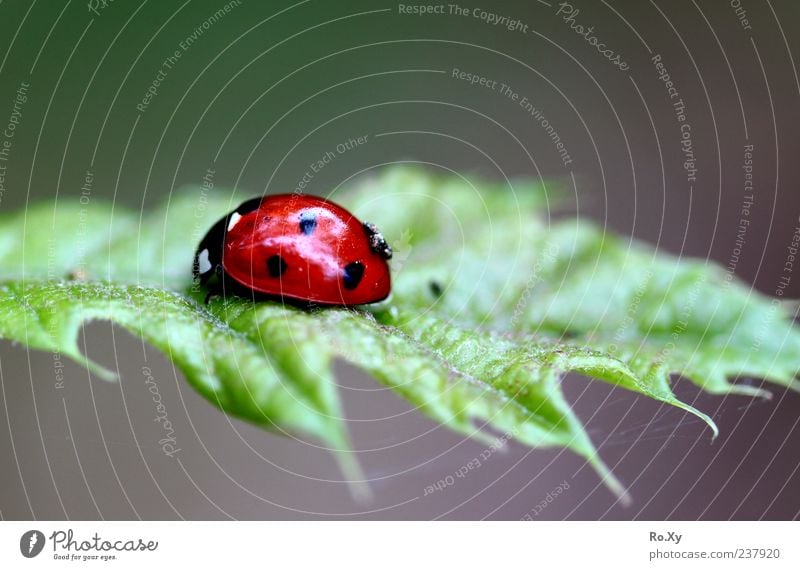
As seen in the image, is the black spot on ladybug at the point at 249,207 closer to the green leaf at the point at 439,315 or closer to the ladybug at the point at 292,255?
the ladybug at the point at 292,255

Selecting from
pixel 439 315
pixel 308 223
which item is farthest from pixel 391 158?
pixel 308 223

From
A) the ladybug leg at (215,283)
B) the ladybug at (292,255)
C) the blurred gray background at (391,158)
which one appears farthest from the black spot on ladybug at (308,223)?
the blurred gray background at (391,158)

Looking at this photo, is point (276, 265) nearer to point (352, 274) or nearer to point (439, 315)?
point (352, 274)

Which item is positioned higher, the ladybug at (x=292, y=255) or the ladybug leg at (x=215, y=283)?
the ladybug at (x=292, y=255)

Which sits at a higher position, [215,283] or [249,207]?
[249,207]

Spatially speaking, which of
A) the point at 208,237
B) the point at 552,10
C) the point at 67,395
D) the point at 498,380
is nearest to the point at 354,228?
the point at 208,237
